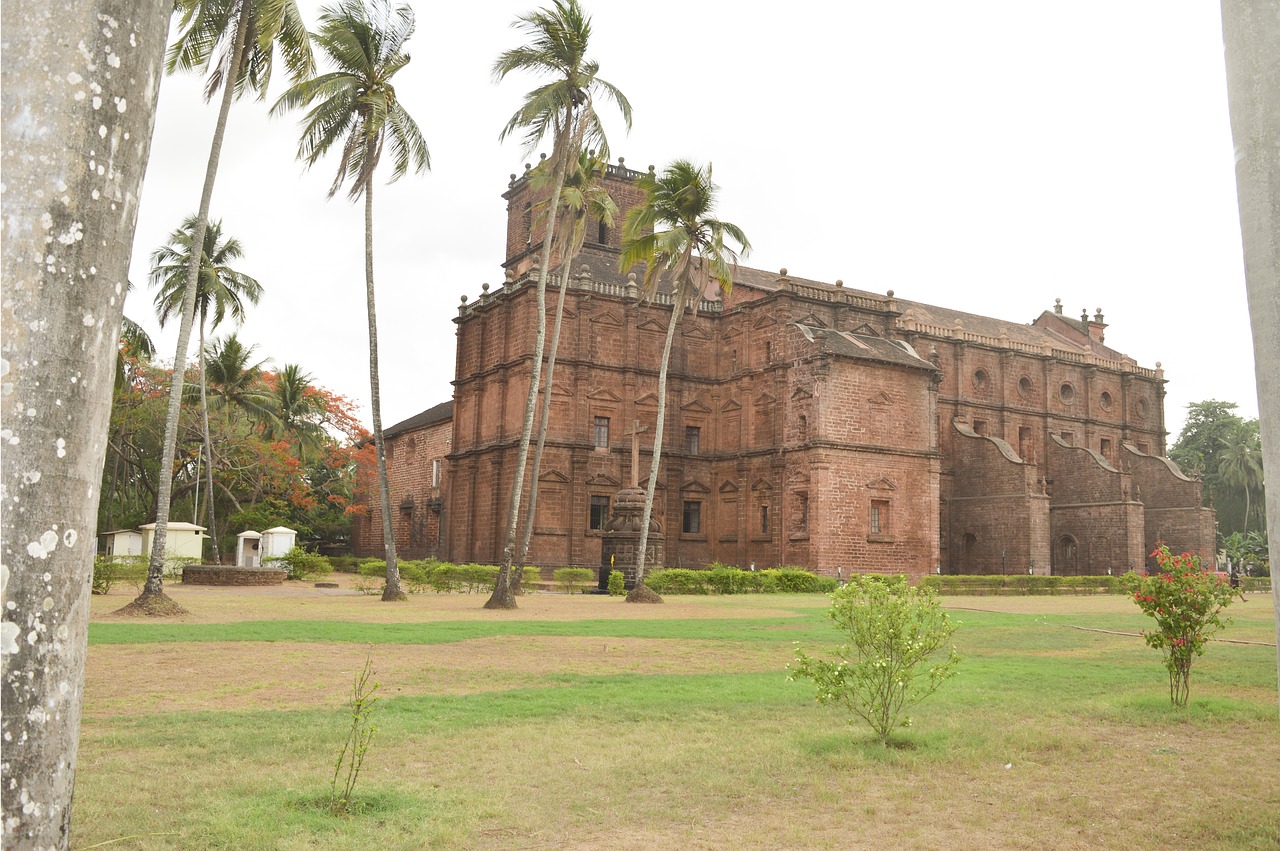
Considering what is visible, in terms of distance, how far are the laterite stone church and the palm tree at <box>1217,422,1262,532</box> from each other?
2033 centimetres

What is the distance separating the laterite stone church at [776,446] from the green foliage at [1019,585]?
13.3ft

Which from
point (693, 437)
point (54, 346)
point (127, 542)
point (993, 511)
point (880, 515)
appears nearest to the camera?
point (54, 346)

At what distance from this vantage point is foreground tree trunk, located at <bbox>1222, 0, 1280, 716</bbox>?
2.75m

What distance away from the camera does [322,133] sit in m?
22.5

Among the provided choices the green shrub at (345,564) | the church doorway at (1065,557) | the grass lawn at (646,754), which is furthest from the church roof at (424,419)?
the grass lawn at (646,754)

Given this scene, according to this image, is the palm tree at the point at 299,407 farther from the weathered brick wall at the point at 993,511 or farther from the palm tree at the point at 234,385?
the weathered brick wall at the point at 993,511

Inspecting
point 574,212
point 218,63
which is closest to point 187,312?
point 218,63

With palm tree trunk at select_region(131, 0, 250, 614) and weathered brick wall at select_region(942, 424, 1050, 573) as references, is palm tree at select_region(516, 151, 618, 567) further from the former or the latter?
weathered brick wall at select_region(942, 424, 1050, 573)

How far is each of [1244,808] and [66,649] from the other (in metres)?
5.88

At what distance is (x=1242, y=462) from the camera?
6462 cm

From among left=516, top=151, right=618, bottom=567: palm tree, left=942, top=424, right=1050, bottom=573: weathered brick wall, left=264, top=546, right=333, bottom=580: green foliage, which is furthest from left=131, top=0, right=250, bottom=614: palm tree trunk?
left=942, top=424, right=1050, bottom=573: weathered brick wall

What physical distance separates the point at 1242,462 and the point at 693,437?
43.4m

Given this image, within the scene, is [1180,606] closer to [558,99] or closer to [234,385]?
[558,99]

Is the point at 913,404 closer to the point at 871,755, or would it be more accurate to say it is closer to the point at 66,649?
the point at 871,755
